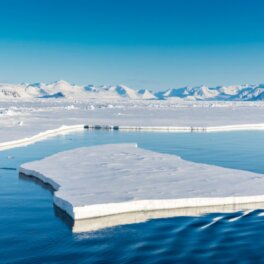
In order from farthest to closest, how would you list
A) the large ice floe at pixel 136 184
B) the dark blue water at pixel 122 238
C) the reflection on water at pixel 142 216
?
the large ice floe at pixel 136 184 → the reflection on water at pixel 142 216 → the dark blue water at pixel 122 238

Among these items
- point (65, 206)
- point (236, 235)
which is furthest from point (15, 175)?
point (236, 235)

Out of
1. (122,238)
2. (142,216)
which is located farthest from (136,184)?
(122,238)

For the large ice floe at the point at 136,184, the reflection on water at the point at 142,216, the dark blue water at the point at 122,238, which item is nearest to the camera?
the dark blue water at the point at 122,238

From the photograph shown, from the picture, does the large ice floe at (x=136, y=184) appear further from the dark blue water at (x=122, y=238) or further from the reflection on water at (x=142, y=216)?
the dark blue water at (x=122, y=238)

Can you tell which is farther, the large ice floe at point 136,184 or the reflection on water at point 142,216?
the large ice floe at point 136,184

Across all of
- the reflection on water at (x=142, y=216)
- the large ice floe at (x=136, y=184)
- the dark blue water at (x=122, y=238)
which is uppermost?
the large ice floe at (x=136, y=184)

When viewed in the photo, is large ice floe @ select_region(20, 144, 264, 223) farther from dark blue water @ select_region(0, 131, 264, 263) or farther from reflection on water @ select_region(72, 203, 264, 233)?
dark blue water @ select_region(0, 131, 264, 263)

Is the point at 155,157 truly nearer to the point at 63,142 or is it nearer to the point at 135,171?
the point at 135,171

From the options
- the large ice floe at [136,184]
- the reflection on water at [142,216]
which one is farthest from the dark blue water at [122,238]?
the large ice floe at [136,184]

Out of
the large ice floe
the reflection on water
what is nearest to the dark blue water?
the reflection on water
